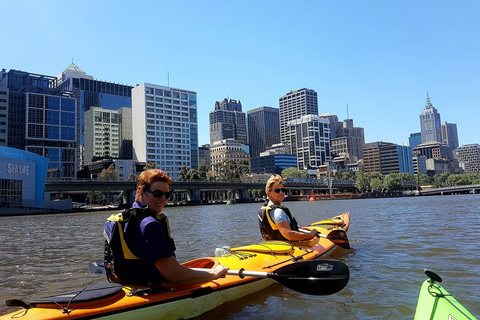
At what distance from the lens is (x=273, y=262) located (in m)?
7.15

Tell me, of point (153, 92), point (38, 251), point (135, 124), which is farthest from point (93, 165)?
point (38, 251)

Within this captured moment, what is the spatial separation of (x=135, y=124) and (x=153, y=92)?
52.1 ft

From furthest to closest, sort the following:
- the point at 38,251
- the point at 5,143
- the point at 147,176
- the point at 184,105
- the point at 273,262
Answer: the point at 184,105, the point at 5,143, the point at 38,251, the point at 273,262, the point at 147,176

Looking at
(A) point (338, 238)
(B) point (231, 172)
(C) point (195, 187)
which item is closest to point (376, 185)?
(B) point (231, 172)

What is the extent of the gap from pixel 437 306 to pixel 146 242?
10.8ft

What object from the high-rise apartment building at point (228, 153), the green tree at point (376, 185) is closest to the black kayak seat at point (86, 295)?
the green tree at point (376, 185)

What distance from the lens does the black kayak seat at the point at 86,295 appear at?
4152 millimetres

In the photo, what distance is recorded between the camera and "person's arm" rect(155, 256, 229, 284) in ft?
14.9

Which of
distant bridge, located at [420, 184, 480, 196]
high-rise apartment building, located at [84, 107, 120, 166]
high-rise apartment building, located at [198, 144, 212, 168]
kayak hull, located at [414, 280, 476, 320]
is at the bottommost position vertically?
distant bridge, located at [420, 184, 480, 196]

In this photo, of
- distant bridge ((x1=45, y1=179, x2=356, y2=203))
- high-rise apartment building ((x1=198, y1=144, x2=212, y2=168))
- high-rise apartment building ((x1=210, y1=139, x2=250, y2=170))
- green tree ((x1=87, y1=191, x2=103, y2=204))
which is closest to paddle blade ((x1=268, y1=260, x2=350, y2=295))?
distant bridge ((x1=45, y1=179, x2=356, y2=203))

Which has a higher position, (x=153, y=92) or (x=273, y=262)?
(x=153, y=92)

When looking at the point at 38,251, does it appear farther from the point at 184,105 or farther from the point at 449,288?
the point at 184,105

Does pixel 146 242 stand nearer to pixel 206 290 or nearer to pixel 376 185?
pixel 206 290

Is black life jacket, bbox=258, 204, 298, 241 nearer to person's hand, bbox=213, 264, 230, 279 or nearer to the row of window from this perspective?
person's hand, bbox=213, 264, 230, 279
